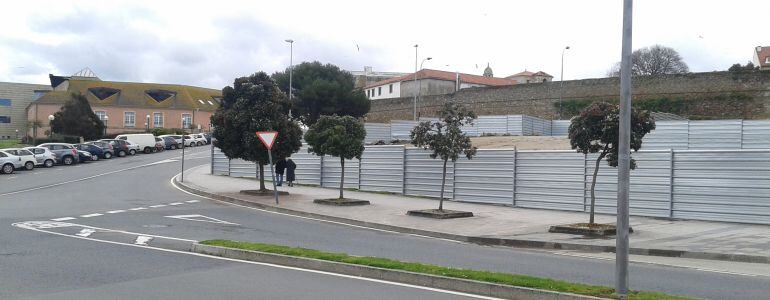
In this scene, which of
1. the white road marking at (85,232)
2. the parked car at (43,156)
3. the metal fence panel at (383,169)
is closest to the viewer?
the white road marking at (85,232)

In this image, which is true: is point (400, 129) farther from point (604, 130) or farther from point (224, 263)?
point (224, 263)

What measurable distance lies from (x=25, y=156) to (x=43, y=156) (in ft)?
9.83

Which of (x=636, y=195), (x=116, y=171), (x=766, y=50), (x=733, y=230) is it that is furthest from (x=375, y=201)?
(x=766, y=50)

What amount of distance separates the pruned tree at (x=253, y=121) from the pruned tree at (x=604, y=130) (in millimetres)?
12936

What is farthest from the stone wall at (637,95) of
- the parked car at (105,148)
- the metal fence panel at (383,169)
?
the metal fence panel at (383,169)

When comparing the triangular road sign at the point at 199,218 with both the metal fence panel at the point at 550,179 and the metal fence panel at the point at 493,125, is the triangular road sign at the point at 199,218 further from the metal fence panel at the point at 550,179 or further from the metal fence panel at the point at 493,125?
the metal fence panel at the point at 493,125

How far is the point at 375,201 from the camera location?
24.4 meters

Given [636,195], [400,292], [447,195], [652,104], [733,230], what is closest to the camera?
[400,292]

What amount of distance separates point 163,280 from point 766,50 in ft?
331

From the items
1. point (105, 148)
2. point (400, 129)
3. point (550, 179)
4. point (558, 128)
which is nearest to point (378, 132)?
point (400, 129)

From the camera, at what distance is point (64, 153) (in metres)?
47.1

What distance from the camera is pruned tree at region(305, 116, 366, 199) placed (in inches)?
920

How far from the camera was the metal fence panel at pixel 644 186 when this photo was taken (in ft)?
63.1

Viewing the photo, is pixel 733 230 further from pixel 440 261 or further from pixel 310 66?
pixel 310 66
